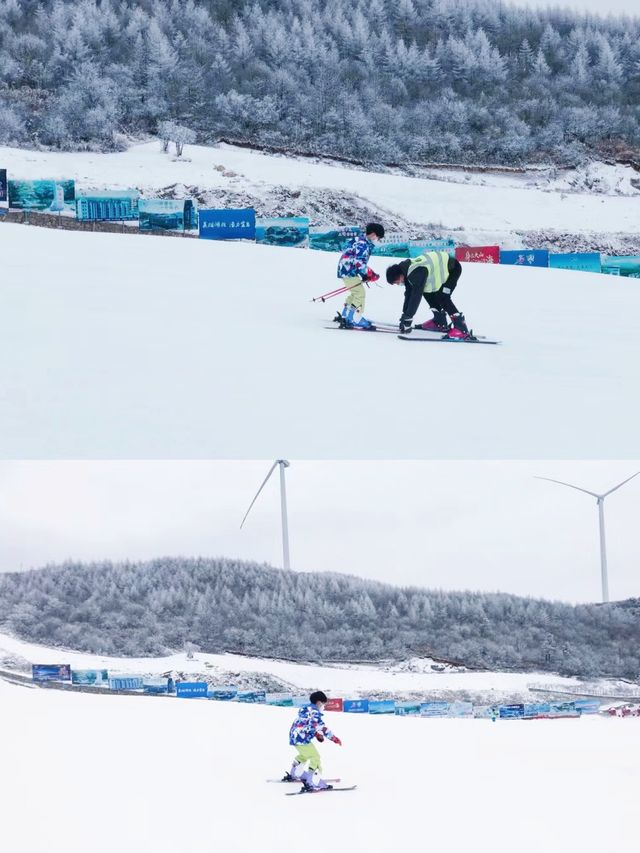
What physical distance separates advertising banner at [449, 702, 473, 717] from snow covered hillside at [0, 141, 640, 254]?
19283mm

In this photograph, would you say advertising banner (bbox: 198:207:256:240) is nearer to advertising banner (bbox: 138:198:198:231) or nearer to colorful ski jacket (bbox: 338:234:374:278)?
advertising banner (bbox: 138:198:198:231)

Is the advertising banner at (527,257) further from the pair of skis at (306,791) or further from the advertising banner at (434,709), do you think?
the pair of skis at (306,791)

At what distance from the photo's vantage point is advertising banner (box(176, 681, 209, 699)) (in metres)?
12.7

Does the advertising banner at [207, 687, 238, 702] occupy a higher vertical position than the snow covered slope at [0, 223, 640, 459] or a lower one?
lower

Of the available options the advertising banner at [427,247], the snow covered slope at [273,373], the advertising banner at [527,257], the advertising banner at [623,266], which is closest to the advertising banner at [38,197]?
the advertising banner at [427,247]

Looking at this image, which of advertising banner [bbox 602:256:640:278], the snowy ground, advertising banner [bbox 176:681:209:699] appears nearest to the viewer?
the snowy ground

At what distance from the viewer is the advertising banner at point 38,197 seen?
2162 cm

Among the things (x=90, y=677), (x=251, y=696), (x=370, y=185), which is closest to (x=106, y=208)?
(x=90, y=677)

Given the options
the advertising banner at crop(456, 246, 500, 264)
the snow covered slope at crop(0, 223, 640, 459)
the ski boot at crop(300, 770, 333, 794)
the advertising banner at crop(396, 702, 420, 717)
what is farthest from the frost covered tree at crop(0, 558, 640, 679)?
the advertising banner at crop(456, 246, 500, 264)

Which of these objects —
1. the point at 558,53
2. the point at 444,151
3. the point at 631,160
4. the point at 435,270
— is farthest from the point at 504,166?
the point at 435,270

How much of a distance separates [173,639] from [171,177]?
2135 centimetres

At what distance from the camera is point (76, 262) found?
45.3ft

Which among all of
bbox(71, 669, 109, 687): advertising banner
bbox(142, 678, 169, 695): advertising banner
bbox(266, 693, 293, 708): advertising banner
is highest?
bbox(71, 669, 109, 687): advertising banner

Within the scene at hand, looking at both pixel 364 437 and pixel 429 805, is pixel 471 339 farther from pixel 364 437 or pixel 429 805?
pixel 429 805
